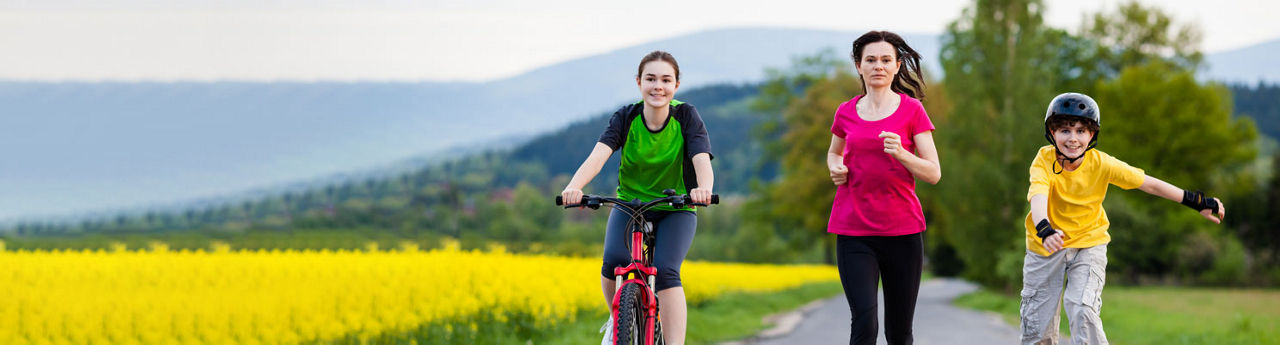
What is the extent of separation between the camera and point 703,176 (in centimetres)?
564

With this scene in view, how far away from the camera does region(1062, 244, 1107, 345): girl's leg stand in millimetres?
5742

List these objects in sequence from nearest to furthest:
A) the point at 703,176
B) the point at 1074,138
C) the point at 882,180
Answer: the point at 882,180 < the point at 703,176 < the point at 1074,138

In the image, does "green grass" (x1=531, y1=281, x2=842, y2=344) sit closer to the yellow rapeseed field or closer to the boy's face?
the yellow rapeseed field

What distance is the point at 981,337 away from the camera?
46.1 ft

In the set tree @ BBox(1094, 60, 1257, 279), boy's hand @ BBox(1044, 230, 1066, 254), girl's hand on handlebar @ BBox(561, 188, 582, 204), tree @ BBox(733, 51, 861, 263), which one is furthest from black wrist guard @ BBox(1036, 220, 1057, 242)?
tree @ BBox(1094, 60, 1257, 279)

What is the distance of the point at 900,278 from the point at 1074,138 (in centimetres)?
138

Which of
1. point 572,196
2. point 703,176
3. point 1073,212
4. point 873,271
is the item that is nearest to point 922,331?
point 1073,212

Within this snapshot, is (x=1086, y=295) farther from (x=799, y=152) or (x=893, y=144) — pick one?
(x=799, y=152)

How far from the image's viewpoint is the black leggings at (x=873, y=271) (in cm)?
536

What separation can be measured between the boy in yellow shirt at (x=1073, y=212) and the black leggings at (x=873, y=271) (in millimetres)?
820

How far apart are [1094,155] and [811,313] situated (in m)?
14.1

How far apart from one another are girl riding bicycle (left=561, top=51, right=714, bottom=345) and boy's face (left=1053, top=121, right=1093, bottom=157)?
2.00 m

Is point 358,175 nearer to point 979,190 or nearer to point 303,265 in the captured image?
point 303,265

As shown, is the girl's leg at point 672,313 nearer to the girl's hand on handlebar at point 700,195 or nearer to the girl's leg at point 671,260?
the girl's leg at point 671,260
